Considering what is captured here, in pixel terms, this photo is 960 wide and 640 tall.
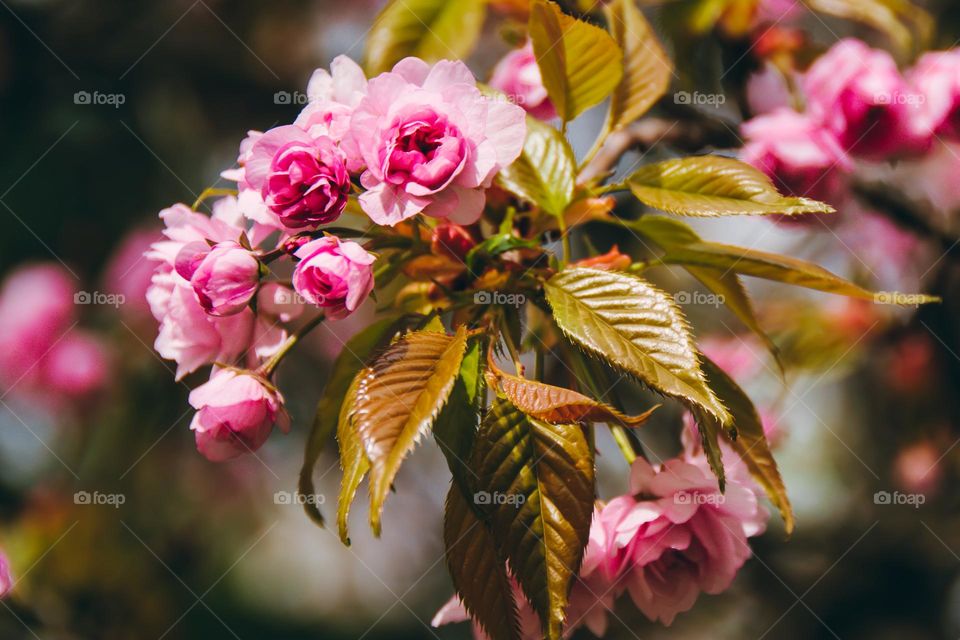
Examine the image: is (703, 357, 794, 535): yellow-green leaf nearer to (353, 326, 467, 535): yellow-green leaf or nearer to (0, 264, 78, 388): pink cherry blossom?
(353, 326, 467, 535): yellow-green leaf

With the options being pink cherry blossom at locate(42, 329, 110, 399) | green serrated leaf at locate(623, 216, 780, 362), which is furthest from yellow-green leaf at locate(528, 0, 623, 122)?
pink cherry blossom at locate(42, 329, 110, 399)

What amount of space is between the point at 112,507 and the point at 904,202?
1.79 metres

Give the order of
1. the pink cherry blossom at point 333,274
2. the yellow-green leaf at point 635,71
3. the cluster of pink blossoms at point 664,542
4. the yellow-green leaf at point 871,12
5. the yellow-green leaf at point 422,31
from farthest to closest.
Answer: the yellow-green leaf at point 871,12
the yellow-green leaf at point 422,31
the yellow-green leaf at point 635,71
the cluster of pink blossoms at point 664,542
the pink cherry blossom at point 333,274

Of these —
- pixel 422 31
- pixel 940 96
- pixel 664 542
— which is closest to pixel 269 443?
pixel 422 31

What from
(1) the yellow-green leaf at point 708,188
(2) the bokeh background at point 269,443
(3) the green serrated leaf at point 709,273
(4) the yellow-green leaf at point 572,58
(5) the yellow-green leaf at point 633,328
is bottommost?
(2) the bokeh background at point 269,443

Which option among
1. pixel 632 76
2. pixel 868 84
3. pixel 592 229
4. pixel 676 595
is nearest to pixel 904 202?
pixel 868 84

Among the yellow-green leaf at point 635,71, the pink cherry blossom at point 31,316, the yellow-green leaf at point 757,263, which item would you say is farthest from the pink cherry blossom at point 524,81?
the pink cherry blossom at point 31,316

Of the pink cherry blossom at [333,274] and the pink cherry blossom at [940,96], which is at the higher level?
the pink cherry blossom at [333,274]

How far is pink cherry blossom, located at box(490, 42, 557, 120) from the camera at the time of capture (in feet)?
3.90

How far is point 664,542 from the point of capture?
817mm

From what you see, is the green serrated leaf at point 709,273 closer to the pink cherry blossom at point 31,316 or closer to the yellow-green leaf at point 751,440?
the yellow-green leaf at point 751,440

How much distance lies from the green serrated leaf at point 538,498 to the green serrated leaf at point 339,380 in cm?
20

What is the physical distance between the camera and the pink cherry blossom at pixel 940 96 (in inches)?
52.9

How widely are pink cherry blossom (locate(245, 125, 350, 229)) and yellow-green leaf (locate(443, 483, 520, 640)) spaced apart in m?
0.26
